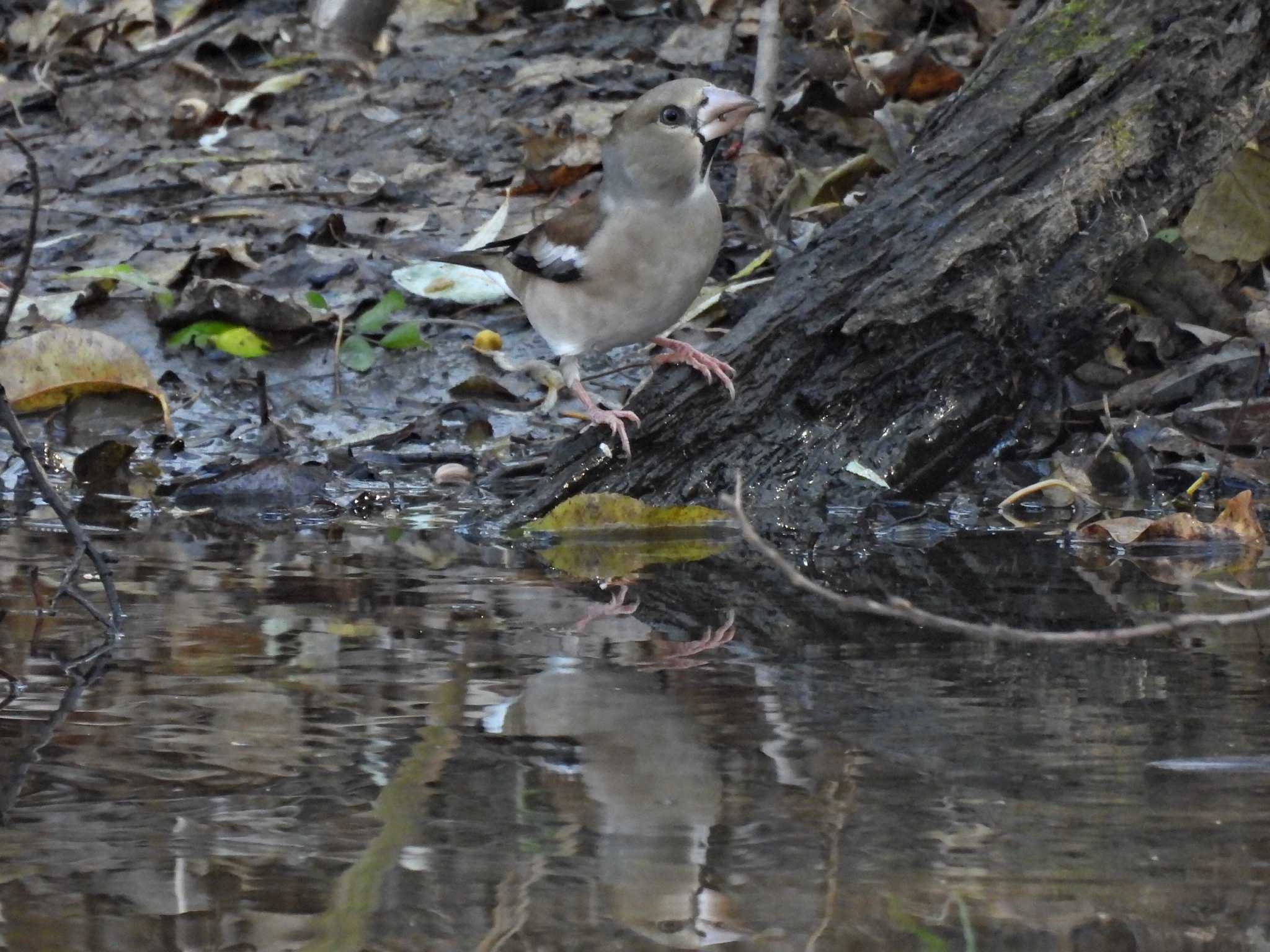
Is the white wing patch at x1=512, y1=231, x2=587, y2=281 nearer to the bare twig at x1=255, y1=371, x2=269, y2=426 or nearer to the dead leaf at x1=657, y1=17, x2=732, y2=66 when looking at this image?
the bare twig at x1=255, y1=371, x2=269, y2=426

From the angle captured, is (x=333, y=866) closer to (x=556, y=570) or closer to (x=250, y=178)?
(x=556, y=570)

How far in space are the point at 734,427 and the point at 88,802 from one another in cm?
250

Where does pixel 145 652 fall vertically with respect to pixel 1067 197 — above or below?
below

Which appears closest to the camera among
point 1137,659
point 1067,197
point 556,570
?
point 1137,659

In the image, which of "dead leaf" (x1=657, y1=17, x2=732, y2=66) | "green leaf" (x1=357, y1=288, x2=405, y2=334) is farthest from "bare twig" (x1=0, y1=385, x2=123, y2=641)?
"dead leaf" (x1=657, y1=17, x2=732, y2=66)

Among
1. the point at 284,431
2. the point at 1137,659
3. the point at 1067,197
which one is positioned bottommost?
the point at 284,431

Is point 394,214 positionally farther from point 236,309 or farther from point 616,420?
point 616,420

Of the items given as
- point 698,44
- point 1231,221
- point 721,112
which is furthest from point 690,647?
point 698,44

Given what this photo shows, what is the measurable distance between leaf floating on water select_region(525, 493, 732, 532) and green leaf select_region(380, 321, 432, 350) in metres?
1.92

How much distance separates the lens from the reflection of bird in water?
2018mm

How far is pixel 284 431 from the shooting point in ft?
18.8

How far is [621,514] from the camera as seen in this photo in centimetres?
450

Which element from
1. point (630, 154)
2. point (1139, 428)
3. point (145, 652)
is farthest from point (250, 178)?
point (145, 652)

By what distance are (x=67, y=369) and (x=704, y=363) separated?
2285 mm
